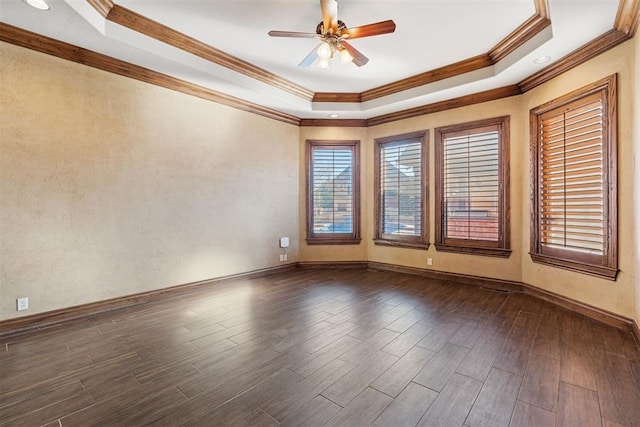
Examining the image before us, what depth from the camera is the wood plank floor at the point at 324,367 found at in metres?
1.82

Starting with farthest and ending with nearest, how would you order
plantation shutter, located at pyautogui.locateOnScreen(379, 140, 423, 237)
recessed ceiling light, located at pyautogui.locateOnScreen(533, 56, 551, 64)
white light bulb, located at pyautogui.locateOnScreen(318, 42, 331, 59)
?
plantation shutter, located at pyautogui.locateOnScreen(379, 140, 423, 237), recessed ceiling light, located at pyautogui.locateOnScreen(533, 56, 551, 64), white light bulb, located at pyautogui.locateOnScreen(318, 42, 331, 59)

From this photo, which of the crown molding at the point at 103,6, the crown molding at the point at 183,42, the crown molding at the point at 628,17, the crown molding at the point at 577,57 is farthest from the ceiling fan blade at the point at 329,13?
the crown molding at the point at 577,57

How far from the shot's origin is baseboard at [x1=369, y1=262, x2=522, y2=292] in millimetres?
4427

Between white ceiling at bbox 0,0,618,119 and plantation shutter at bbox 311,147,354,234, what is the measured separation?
1750 mm

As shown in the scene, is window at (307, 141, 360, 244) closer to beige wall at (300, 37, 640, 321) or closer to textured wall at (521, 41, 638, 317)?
beige wall at (300, 37, 640, 321)

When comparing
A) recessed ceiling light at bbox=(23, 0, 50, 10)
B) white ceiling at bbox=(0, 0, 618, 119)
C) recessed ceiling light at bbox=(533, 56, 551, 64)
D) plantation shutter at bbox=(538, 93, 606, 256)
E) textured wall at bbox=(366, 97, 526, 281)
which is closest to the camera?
recessed ceiling light at bbox=(23, 0, 50, 10)

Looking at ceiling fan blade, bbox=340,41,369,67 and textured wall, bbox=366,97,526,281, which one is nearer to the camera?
ceiling fan blade, bbox=340,41,369,67

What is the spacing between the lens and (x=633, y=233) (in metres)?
2.89

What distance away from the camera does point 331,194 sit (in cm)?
589

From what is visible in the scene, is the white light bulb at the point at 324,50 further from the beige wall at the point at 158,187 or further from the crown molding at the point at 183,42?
the beige wall at the point at 158,187

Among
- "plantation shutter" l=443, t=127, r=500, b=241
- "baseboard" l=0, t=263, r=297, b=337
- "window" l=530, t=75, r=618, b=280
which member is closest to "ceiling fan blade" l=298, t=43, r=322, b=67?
"plantation shutter" l=443, t=127, r=500, b=241

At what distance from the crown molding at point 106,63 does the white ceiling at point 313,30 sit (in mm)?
103

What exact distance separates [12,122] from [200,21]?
6.76ft

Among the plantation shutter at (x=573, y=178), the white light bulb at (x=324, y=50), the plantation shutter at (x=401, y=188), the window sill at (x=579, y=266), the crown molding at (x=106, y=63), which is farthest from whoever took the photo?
the plantation shutter at (x=401, y=188)
